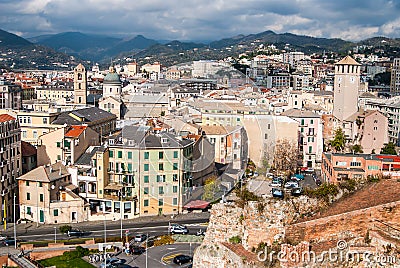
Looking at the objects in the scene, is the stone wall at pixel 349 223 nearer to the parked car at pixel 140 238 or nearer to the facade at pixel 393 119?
the parked car at pixel 140 238

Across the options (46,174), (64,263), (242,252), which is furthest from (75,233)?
(242,252)

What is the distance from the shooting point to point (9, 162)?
29.1 meters

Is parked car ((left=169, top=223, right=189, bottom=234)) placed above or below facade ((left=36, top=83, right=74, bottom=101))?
below

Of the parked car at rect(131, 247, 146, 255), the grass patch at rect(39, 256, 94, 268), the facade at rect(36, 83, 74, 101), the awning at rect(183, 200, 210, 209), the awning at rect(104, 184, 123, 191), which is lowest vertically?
the grass patch at rect(39, 256, 94, 268)

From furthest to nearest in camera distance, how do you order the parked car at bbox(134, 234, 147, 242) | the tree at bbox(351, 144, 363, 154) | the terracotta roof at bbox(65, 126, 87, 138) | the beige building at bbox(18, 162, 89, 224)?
1. the tree at bbox(351, 144, 363, 154)
2. the terracotta roof at bbox(65, 126, 87, 138)
3. the beige building at bbox(18, 162, 89, 224)
4. the parked car at bbox(134, 234, 147, 242)

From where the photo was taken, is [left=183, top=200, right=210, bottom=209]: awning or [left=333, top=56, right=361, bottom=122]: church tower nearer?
[left=183, top=200, right=210, bottom=209]: awning

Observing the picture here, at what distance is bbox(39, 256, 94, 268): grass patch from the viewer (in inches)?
843

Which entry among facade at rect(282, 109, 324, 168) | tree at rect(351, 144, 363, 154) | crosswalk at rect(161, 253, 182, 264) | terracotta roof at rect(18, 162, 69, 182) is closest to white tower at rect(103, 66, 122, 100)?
facade at rect(282, 109, 324, 168)

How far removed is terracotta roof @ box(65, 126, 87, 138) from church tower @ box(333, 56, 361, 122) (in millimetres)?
23994

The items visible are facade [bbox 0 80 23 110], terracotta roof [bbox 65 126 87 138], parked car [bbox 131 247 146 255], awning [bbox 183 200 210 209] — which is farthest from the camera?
facade [bbox 0 80 23 110]

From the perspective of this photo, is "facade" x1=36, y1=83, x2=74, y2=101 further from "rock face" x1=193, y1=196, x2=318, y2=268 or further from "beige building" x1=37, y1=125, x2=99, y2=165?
"rock face" x1=193, y1=196, x2=318, y2=268

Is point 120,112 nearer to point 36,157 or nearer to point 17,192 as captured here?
point 36,157

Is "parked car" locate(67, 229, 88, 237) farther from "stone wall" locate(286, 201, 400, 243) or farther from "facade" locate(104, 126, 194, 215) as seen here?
"stone wall" locate(286, 201, 400, 243)

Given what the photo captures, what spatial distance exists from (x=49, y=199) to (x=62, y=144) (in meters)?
4.92
